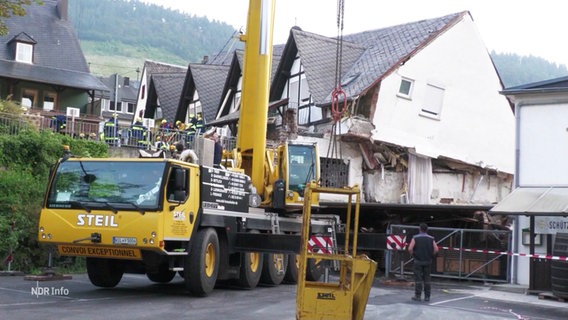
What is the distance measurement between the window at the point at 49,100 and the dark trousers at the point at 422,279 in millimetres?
32874

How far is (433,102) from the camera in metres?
32.1

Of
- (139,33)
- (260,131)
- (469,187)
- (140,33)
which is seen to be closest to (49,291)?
(260,131)

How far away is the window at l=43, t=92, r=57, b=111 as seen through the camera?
4372 centimetres

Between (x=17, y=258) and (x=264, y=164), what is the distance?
634cm

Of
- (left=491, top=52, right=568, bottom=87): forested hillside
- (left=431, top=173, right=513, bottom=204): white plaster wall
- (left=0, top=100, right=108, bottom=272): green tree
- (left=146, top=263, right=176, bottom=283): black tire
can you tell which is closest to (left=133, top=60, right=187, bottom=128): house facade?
(left=431, top=173, right=513, bottom=204): white plaster wall

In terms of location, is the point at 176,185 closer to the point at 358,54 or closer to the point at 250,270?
the point at 250,270

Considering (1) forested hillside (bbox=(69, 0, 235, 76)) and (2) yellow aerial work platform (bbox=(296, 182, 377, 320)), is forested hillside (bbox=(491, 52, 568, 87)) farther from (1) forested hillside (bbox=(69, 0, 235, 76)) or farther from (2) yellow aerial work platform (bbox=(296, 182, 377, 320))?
(2) yellow aerial work platform (bbox=(296, 182, 377, 320))

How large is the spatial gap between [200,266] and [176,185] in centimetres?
168

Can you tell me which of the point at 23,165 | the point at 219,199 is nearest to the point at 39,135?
the point at 23,165

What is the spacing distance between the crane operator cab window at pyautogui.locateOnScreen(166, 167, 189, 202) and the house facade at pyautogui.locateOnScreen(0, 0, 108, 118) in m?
29.8

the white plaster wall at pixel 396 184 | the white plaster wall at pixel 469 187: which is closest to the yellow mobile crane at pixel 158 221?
the white plaster wall at pixel 396 184

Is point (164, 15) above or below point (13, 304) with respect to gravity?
above

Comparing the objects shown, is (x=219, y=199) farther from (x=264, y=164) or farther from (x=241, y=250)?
(x=264, y=164)

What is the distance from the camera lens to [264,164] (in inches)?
701
